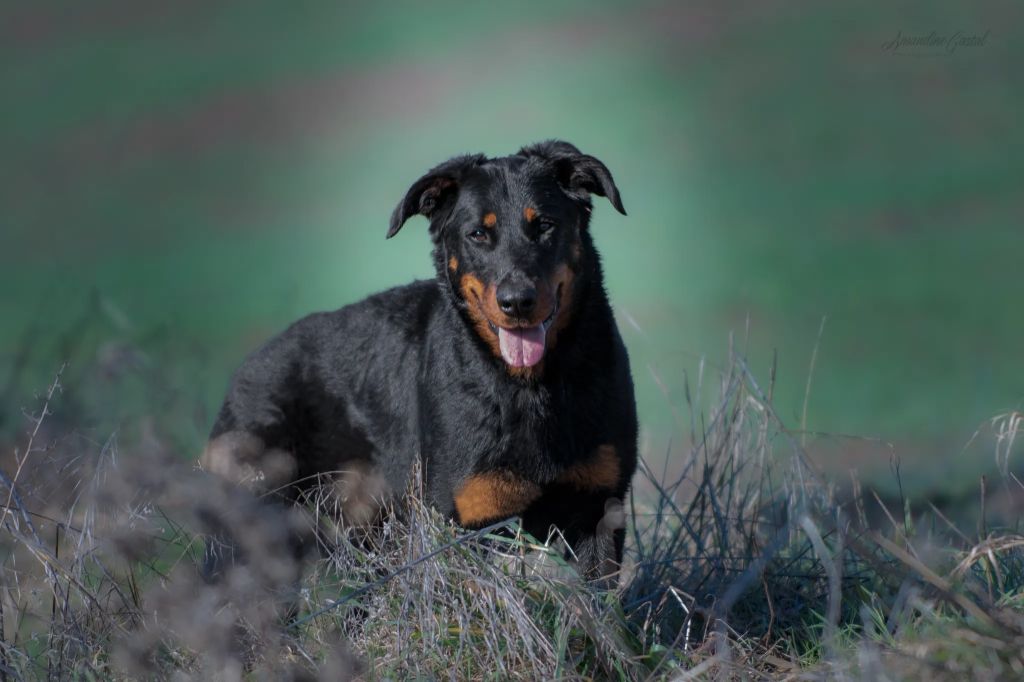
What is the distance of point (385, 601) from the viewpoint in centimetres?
358

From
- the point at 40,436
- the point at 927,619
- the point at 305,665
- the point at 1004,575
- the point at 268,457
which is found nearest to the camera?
the point at 927,619

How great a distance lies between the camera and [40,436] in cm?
408

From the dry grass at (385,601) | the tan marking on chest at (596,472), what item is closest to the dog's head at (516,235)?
the tan marking on chest at (596,472)

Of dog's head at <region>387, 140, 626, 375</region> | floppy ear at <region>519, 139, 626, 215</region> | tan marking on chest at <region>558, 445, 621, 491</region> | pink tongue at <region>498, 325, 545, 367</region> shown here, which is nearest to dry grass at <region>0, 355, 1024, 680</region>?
tan marking on chest at <region>558, 445, 621, 491</region>

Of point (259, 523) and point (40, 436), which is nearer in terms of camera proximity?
point (259, 523)

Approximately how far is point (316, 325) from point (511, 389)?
154 centimetres

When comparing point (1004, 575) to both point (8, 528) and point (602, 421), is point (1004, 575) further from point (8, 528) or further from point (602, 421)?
point (8, 528)

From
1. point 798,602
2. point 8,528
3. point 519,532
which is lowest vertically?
point 798,602

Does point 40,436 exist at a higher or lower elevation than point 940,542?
higher

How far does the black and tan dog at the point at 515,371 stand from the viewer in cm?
411

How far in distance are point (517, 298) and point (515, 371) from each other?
387 mm

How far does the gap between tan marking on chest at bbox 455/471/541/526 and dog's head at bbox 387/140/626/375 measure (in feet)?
1.43

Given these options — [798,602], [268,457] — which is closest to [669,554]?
[798,602]

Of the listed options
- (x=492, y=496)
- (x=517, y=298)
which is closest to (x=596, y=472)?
(x=492, y=496)
